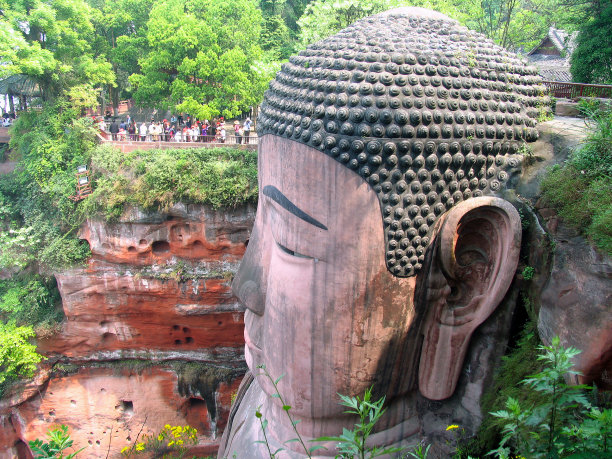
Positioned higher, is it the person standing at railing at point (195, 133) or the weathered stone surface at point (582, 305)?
the person standing at railing at point (195, 133)

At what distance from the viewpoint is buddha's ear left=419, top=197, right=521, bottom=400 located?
3.37 m

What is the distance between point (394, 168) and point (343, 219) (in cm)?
48

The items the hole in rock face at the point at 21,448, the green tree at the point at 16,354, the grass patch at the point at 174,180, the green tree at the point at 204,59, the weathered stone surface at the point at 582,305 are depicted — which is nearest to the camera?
the weathered stone surface at the point at 582,305

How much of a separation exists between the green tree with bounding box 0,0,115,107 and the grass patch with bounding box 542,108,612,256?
13.1 metres

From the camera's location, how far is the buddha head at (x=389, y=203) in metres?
3.28

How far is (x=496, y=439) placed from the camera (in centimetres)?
363

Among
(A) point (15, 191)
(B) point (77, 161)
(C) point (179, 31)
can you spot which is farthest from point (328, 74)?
(A) point (15, 191)

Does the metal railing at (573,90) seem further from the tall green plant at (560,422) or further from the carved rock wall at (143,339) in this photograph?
the carved rock wall at (143,339)

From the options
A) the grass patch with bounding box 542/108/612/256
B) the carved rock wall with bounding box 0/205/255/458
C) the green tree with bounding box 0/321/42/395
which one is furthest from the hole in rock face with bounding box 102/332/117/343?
the grass patch with bounding box 542/108/612/256

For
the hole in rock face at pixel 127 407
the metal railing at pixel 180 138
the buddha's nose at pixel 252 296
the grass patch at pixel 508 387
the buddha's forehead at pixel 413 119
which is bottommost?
the hole in rock face at pixel 127 407

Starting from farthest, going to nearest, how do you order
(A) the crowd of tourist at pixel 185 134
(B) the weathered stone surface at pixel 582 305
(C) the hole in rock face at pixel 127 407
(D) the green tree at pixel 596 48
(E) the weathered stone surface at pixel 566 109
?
1. (A) the crowd of tourist at pixel 185 134
2. (C) the hole in rock face at pixel 127 407
3. (D) the green tree at pixel 596 48
4. (E) the weathered stone surface at pixel 566 109
5. (B) the weathered stone surface at pixel 582 305

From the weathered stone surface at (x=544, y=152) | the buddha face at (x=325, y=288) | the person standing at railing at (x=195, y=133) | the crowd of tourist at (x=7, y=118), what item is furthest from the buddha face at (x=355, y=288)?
the crowd of tourist at (x=7, y=118)

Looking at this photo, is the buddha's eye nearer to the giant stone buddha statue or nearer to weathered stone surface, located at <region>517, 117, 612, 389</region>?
the giant stone buddha statue

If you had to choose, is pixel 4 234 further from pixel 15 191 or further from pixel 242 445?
pixel 242 445
